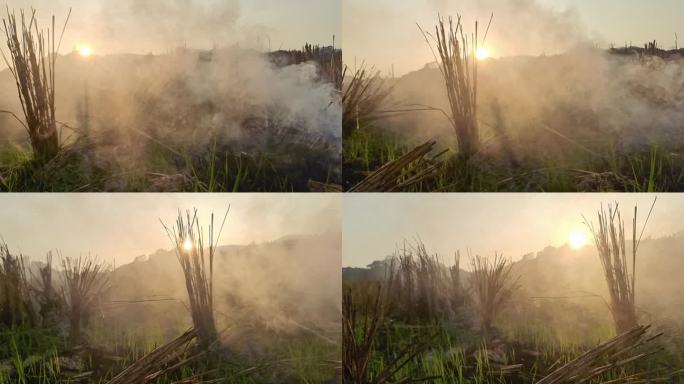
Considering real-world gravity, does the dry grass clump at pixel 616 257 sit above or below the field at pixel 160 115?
below

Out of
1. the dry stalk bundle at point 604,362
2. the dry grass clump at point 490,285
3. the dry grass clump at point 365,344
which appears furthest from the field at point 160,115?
the dry stalk bundle at point 604,362

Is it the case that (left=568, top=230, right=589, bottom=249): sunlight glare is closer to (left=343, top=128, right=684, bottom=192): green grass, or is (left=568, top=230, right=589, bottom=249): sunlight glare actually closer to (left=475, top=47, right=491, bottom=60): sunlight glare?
(left=343, top=128, right=684, bottom=192): green grass

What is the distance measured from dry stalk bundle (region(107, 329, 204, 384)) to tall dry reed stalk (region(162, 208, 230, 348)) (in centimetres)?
3

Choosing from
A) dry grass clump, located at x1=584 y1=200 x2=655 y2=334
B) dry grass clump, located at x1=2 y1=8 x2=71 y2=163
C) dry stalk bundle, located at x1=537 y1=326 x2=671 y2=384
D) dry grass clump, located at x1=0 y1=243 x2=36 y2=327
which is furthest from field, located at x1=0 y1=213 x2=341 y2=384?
dry grass clump, located at x1=584 y1=200 x2=655 y2=334

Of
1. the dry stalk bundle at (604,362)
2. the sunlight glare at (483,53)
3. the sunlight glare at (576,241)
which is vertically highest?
the sunlight glare at (483,53)

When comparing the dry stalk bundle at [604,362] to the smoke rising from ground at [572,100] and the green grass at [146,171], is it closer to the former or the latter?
the smoke rising from ground at [572,100]

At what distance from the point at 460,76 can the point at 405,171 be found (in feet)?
0.87

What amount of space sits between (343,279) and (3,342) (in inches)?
32.5

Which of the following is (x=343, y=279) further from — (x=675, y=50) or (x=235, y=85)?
(x=675, y=50)

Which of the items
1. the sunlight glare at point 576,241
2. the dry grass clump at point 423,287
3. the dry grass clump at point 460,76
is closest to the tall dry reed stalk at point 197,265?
the dry grass clump at point 423,287

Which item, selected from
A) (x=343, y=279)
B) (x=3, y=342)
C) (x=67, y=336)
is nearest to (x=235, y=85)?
(x=343, y=279)

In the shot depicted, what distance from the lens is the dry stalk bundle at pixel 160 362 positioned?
4.86ft

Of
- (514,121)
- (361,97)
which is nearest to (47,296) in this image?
(361,97)

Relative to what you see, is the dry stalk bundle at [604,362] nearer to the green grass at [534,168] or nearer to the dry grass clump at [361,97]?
the green grass at [534,168]
